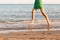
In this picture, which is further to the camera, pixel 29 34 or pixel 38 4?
pixel 29 34

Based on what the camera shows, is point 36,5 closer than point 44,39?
No

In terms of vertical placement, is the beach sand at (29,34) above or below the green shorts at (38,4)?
below

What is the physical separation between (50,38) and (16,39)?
1255 mm

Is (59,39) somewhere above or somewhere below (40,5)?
below

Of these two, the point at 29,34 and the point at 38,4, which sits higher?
the point at 38,4

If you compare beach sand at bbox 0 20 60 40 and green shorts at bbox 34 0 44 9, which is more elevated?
green shorts at bbox 34 0 44 9

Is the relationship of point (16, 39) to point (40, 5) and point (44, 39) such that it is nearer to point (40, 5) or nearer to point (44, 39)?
point (44, 39)

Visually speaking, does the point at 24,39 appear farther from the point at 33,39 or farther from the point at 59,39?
the point at 59,39

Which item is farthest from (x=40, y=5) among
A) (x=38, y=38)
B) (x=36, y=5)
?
(x=38, y=38)

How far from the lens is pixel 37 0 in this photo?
1096cm

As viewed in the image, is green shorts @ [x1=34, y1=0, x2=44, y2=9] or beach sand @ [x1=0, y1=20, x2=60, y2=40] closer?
beach sand @ [x1=0, y1=20, x2=60, y2=40]

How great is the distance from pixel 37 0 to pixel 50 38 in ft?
5.67

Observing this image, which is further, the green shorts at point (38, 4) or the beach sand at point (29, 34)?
the green shorts at point (38, 4)

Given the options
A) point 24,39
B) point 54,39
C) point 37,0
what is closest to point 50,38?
point 54,39
